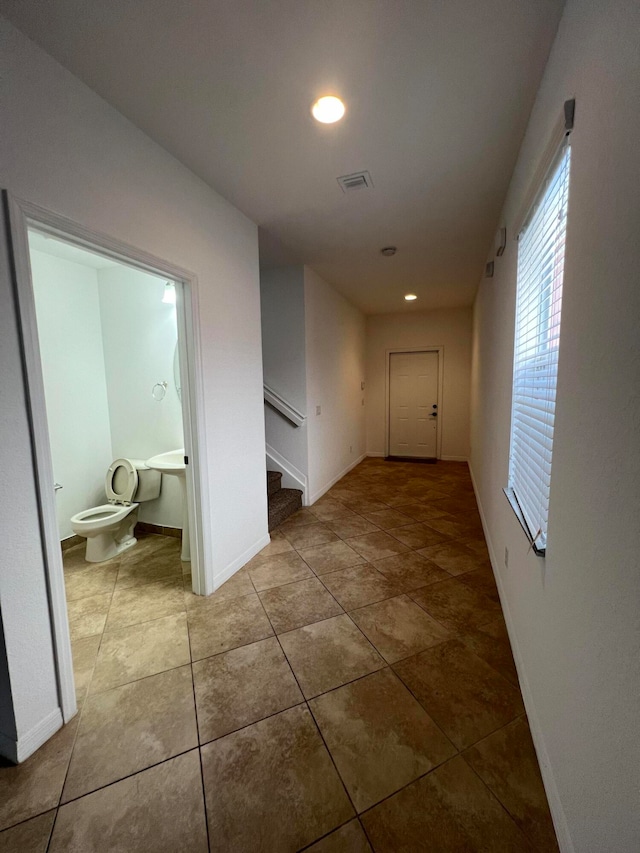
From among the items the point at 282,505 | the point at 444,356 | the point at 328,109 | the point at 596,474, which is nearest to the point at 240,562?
the point at 282,505

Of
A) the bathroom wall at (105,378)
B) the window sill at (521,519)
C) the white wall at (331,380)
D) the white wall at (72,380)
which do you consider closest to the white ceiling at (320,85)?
the bathroom wall at (105,378)

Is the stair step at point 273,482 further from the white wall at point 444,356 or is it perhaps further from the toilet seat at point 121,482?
the white wall at point 444,356

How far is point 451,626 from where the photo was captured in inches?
76.7

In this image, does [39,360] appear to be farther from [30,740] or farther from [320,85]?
[320,85]

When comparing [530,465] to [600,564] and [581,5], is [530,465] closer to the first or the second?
[600,564]

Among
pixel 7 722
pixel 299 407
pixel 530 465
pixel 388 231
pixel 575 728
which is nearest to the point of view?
pixel 575 728

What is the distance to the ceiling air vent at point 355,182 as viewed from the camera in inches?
82.4

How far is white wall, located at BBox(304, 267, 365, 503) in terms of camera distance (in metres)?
3.91

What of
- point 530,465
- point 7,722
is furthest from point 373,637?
point 7,722

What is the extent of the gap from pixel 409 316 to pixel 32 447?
5938 mm

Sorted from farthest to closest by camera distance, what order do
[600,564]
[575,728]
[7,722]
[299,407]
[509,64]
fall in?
[299,407]
[509,64]
[7,722]
[575,728]
[600,564]

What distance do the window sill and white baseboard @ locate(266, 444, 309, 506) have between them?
2.22 metres

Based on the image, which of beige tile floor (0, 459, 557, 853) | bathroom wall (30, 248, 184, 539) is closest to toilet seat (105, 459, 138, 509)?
bathroom wall (30, 248, 184, 539)

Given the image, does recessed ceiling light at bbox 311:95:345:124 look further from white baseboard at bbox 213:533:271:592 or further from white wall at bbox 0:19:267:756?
white baseboard at bbox 213:533:271:592
